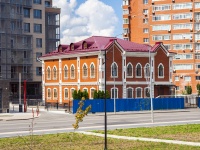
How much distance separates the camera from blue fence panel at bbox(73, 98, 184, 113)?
51.2 metres

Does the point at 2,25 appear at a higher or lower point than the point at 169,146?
higher

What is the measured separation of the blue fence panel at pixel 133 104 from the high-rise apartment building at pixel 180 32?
35974 millimetres

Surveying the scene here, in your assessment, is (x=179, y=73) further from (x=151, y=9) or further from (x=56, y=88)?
(x=56, y=88)

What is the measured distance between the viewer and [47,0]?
331 feet

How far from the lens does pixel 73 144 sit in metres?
21.3

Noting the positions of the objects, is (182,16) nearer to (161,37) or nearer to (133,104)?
(161,37)

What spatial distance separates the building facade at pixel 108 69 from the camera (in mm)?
60344

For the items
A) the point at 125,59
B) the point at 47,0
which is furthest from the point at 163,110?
the point at 47,0

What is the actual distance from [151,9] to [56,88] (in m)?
40.7

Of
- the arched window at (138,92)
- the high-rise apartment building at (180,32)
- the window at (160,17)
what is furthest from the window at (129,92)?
the window at (160,17)

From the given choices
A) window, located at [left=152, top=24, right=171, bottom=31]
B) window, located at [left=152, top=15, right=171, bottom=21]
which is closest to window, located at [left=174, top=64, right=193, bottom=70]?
window, located at [left=152, top=24, right=171, bottom=31]

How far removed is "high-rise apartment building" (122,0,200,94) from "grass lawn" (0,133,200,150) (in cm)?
7376

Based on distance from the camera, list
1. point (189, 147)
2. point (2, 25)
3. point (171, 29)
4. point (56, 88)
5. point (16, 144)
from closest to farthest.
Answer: point (189, 147) → point (16, 144) → point (56, 88) → point (2, 25) → point (171, 29)

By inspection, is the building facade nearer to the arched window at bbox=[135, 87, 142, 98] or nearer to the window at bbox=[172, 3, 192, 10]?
the arched window at bbox=[135, 87, 142, 98]
